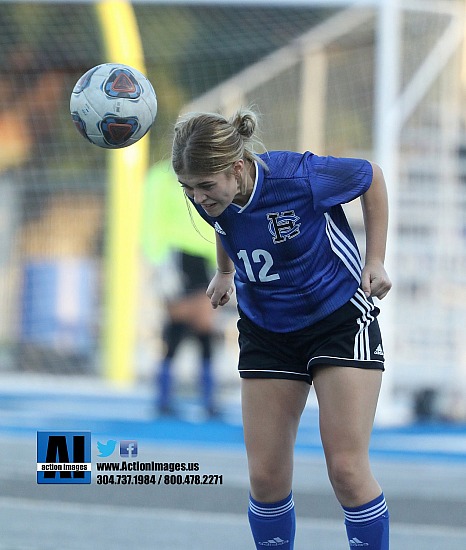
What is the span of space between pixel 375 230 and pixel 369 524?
967 mm

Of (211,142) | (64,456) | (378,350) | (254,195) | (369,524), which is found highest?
(211,142)

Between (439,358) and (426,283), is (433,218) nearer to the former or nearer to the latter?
(426,283)

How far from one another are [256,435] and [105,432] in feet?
18.6

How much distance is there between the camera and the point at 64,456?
5543mm

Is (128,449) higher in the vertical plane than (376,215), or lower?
lower

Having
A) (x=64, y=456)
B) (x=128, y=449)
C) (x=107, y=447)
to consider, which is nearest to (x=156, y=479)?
(x=128, y=449)

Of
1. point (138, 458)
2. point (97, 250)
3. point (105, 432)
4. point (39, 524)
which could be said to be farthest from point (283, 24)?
point (39, 524)

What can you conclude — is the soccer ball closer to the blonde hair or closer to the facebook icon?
the blonde hair

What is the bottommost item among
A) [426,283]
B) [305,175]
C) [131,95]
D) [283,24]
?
[426,283]

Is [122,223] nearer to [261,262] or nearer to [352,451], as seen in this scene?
[261,262]

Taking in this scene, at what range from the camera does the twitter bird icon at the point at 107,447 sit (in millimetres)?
7660

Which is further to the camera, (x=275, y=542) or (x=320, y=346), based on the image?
(x=275, y=542)

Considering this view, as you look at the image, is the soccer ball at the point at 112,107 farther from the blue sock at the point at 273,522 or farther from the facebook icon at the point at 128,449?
the facebook icon at the point at 128,449

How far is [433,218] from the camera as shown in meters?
11.9
